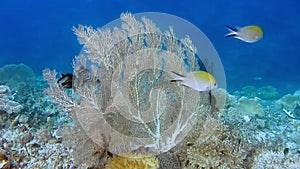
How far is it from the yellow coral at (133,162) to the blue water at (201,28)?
2388 centimetres

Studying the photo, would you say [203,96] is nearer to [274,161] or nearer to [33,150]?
[274,161]

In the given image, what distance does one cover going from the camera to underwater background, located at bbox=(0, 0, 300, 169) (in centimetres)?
354

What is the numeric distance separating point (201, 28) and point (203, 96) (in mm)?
36845

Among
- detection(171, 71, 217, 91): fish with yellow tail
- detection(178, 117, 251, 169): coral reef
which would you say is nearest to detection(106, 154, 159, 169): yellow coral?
detection(178, 117, 251, 169): coral reef

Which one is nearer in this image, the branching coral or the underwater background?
the branching coral

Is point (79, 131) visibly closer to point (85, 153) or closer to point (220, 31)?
point (85, 153)

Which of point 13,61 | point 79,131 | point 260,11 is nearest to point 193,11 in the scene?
point 260,11

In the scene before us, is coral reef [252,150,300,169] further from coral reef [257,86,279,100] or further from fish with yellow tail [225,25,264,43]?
coral reef [257,86,279,100]

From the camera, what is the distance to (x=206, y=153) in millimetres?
3490

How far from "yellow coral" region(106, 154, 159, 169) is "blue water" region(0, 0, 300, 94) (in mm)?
23878

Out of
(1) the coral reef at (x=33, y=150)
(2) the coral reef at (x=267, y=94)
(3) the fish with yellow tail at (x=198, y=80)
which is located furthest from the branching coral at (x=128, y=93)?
(2) the coral reef at (x=267, y=94)

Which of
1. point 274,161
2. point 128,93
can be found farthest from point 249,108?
point 128,93

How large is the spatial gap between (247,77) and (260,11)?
16277 mm

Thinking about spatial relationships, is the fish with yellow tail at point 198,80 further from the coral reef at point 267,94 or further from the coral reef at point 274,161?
the coral reef at point 267,94
